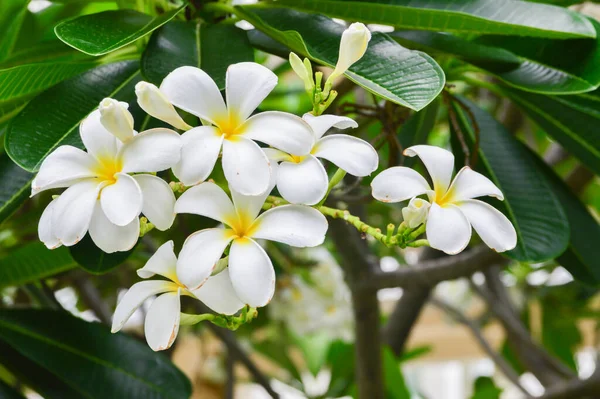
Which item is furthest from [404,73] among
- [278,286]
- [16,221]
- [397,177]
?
[278,286]

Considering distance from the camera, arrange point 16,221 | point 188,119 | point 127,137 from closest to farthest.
Result: point 127,137, point 188,119, point 16,221

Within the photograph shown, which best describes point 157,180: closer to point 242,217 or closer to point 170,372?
point 242,217

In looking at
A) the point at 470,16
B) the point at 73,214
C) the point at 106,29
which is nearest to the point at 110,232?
the point at 73,214

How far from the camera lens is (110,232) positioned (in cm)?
36

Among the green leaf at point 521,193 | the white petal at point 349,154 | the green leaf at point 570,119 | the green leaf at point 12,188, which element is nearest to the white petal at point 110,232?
the white petal at point 349,154

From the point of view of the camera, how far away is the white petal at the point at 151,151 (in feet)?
1.17

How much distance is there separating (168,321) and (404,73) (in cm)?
24

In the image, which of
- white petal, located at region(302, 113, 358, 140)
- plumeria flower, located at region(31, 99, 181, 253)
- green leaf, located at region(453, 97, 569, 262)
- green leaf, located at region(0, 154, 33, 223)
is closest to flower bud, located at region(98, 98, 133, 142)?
plumeria flower, located at region(31, 99, 181, 253)

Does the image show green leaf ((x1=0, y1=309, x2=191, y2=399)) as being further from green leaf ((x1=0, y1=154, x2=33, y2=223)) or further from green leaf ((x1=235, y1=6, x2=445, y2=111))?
green leaf ((x1=235, y1=6, x2=445, y2=111))

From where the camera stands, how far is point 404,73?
0.47 meters

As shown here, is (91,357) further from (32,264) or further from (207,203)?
(207,203)

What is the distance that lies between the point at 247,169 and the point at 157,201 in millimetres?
57

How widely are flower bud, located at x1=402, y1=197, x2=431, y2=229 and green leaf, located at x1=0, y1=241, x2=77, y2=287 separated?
496 mm

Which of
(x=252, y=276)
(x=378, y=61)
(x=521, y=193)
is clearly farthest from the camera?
(x=521, y=193)
